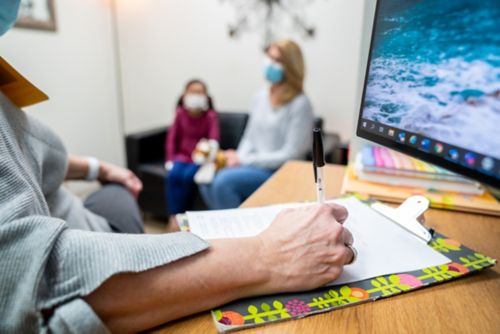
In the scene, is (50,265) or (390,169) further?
(390,169)

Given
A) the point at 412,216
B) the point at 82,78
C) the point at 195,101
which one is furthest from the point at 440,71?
the point at 82,78

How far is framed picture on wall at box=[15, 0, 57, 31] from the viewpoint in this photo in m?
2.03

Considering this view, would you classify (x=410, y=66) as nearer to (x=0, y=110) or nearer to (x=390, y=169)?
(x=390, y=169)

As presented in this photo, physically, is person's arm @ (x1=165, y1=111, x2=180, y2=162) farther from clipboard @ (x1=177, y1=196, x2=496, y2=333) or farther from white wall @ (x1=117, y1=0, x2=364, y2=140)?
clipboard @ (x1=177, y1=196, x2=496, y2=333)

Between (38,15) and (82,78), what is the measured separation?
458mm

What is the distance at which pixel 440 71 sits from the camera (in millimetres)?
509

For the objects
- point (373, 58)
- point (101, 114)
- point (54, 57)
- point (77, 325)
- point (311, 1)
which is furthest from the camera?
point (101, 114)

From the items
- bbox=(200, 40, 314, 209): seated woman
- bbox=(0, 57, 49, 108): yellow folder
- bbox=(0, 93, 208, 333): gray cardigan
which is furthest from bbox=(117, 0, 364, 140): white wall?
bbox=(0, 93, 208, 333): gray cardigan

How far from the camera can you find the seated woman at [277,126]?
1871 mm

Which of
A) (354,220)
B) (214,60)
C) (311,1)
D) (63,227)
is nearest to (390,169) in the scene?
(354,220)

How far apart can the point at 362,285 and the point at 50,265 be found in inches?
15.8

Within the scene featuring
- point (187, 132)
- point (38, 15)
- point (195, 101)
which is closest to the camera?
point (38, 15)

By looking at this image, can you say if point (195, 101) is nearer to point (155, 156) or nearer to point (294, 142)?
point (155, 156)

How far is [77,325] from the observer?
0.38 metres
